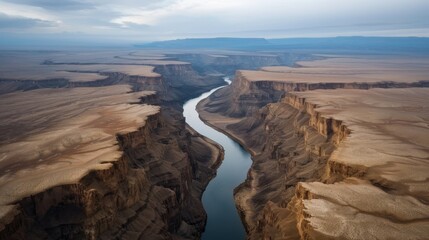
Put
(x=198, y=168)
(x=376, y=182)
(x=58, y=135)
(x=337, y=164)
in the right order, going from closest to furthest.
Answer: (x=376, y=182), (x=337, y=164), (x=58, y=135), (x=198, y=168)

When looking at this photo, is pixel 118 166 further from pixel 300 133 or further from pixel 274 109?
pixel 274 109

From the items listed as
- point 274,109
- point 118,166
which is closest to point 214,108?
point 274,109

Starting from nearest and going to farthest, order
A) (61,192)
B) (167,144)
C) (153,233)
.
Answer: (61,192)
(153,233)
(167,144)

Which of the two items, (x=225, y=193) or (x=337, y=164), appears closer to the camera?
(x=337, y=164)

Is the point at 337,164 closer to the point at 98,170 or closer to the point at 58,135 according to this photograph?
the point at 98,170

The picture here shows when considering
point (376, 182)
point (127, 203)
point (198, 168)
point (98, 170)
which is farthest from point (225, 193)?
point (376, 182)

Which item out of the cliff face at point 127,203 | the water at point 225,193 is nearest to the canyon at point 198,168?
the cliff face at point 127,203
